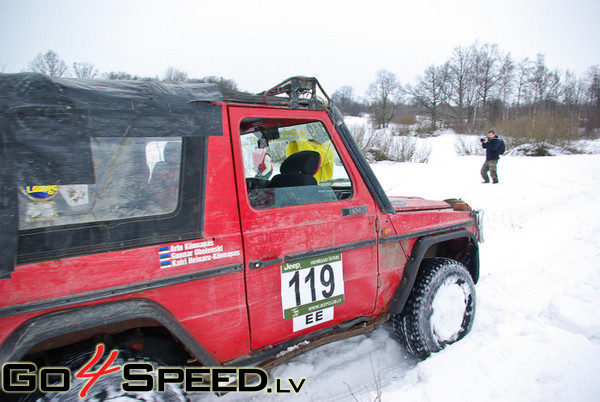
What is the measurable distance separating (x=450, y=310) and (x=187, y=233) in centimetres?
217

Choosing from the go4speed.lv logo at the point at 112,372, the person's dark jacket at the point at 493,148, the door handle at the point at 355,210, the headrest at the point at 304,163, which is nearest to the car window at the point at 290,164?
the headrest at the point at 304,163

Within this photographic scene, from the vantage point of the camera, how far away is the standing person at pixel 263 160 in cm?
259

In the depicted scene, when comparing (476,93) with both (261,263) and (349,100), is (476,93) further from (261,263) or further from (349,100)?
(261,263)

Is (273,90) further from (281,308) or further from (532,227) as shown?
(532,227)

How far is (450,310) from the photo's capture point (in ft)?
8.73

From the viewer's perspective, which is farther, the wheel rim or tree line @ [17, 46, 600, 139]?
tree line @ [17, 46, 600, 139]

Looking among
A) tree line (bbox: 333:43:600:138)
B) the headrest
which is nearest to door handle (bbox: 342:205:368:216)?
the headrest

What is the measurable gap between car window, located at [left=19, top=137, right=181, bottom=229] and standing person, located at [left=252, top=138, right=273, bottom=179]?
98 centimetres

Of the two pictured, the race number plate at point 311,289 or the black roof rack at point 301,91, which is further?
the black roof rack at point 301,91

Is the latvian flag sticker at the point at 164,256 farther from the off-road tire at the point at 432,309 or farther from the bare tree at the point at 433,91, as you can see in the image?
the bare tree at the point at 433,91

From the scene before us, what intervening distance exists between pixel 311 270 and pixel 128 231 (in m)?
1.04

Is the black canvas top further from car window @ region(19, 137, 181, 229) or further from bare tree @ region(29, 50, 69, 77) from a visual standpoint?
bare tree @ region(29, 50, 69, 77)

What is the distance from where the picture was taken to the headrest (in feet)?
7.84

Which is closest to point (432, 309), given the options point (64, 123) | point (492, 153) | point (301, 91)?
point (301, 91)
